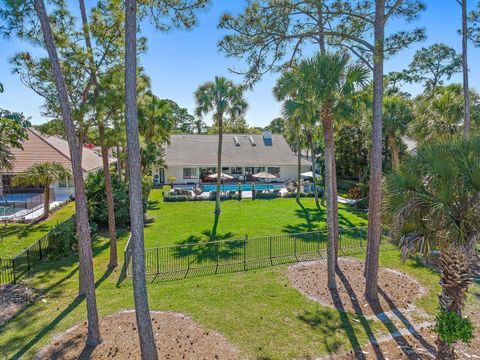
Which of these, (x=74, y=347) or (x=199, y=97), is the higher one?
(x=199, y=97)

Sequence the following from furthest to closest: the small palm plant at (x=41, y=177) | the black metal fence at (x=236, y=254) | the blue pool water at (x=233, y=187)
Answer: the blue pool water at (x=233, y=187) → the small palm plant at (x=41, y=177) → the black metal fence at (x=236, y=254)

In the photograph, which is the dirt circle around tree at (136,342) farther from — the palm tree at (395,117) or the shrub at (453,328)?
the palm tree at (395,117)

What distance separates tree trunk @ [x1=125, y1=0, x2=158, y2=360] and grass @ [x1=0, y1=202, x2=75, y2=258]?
34.7 ft

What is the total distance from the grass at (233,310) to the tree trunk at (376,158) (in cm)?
164

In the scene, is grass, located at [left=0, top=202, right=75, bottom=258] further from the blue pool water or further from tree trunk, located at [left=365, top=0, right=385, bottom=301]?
the blue pool water

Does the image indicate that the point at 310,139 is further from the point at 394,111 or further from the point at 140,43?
the point at 140,43

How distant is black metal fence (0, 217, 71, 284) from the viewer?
11.5 meters

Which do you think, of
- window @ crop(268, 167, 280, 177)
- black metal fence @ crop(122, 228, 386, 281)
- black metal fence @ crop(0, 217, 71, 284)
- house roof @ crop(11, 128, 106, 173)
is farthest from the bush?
window @ crop(268, 167, 280, 177)

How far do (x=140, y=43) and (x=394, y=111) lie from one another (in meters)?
14.9

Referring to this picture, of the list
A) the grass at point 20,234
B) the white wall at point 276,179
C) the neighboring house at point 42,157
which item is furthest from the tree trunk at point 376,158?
the white wall at point 276,179

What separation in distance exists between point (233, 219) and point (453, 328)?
49.8 ft

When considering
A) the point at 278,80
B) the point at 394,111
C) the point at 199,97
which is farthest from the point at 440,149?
the point at 199,97

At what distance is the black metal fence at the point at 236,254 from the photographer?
40.4 feet

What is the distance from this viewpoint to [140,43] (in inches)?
424
